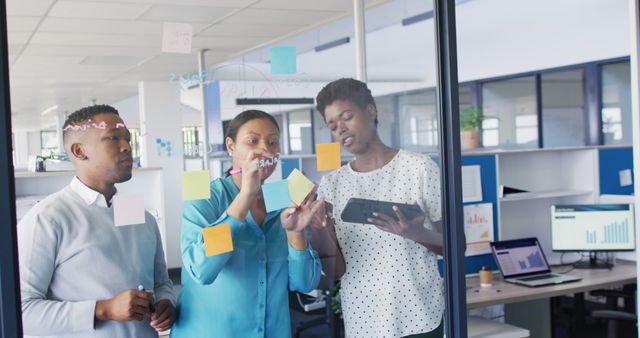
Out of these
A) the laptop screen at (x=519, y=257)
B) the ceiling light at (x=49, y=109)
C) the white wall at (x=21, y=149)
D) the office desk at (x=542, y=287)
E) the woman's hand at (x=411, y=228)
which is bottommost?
the office desk at (x=542, y=287)

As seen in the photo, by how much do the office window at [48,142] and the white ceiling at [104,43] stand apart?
4 centimetres

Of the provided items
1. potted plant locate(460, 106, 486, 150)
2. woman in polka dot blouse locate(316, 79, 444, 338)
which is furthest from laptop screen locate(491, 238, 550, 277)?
potted plant locate(460, 106, 486, 150)

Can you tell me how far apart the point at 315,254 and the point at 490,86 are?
25.9ft

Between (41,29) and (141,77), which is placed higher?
(41,29)

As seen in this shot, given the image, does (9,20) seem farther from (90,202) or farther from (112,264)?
(112,264)

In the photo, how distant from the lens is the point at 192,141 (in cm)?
198

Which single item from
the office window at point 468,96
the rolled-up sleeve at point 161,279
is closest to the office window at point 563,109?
the office window at point 468,96

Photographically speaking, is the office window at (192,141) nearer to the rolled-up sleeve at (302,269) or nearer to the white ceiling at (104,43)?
the white ceiling at (104,43)

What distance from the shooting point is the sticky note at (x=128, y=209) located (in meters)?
1.73

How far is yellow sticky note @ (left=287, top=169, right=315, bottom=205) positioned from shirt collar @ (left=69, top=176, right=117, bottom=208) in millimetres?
559

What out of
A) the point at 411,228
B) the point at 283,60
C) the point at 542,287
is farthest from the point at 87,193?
the point at 542,287

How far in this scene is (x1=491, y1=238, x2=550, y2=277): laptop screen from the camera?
366cm

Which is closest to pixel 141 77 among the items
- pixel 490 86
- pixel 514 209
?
pixel 514 209

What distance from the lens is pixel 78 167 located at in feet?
5.57
